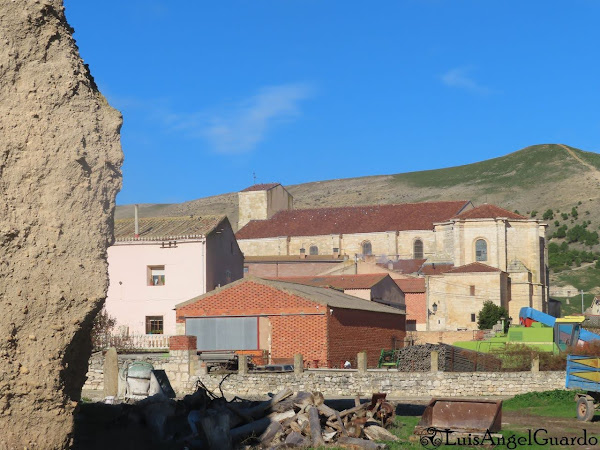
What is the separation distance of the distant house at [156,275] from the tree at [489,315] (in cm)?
2811

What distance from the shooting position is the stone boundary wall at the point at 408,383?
23.1 meters

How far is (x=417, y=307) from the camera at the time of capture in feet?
214

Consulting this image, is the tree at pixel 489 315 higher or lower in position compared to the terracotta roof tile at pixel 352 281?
lower

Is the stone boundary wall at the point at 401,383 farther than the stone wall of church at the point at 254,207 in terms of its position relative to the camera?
No

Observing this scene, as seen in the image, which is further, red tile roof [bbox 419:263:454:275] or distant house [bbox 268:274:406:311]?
red tile roof [bbox 419:263:454:275]

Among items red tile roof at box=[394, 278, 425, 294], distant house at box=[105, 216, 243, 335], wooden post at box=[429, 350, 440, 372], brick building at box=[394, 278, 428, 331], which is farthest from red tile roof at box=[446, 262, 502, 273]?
wooden post at box=[429, 350, 440, 372]

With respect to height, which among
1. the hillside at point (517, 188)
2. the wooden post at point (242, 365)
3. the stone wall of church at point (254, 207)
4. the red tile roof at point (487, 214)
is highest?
the hillside at point (517, 188)

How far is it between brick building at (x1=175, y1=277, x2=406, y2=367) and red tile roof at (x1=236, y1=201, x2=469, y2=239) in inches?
2250

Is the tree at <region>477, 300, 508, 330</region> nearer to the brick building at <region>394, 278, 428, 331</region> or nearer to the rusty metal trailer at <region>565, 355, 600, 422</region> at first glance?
the brick building at <region>394, 278, 428, 331</region>

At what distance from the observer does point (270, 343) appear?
30625 millimetres

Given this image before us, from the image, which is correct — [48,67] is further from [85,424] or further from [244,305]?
[244,305]

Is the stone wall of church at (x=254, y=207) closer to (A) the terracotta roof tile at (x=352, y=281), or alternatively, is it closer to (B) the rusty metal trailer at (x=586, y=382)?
(A) the terracotta roof tile at (x=352, y=281)

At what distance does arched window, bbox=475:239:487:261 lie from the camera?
7681 centimetres

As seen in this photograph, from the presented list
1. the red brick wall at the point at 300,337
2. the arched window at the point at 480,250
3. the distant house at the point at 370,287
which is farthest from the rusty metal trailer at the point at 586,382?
the arched window at the point at 480,250
